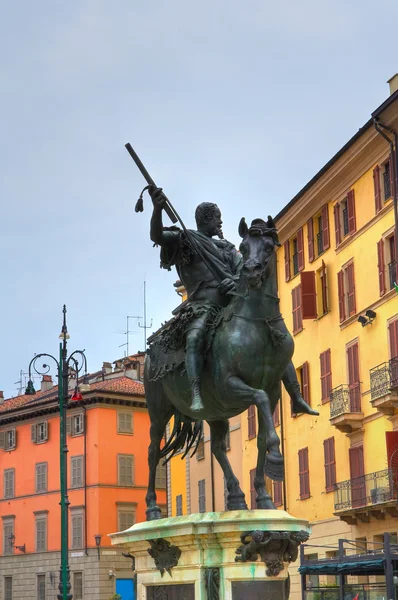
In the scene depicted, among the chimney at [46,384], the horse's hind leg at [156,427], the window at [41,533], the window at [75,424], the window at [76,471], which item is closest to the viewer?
the horse's hind leg at [156,427]

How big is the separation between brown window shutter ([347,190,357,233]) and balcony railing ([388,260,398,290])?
407 cm

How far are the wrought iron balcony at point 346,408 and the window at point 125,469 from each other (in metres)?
32.9

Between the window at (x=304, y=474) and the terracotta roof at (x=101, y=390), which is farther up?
the terracotta roof at (x=101, y=390)

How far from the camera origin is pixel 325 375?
50.6 meters

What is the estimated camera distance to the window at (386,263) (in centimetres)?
4469

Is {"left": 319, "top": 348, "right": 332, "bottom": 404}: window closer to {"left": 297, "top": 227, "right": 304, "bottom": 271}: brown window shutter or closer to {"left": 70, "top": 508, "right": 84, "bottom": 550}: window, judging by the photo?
{"left": 297, "top": 227, "right": 304, "bottom": 271}: brown window shutter

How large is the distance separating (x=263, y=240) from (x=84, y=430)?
68246 mm

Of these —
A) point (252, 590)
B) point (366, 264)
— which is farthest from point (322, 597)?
point (252, 590)

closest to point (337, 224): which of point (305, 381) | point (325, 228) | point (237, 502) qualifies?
point (325, 228)

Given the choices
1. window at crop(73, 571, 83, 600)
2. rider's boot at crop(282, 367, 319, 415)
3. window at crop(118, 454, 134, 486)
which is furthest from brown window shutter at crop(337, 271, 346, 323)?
window at crop(73, 571, 83, 600)

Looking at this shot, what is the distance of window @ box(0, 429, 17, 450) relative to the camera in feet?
283

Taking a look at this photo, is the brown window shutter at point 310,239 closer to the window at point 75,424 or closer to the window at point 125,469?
the window at point 125,469

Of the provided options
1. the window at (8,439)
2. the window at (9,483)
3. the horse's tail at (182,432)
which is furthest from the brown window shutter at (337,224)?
the window at (9,483)

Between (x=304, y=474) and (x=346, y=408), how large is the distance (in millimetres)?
5911
